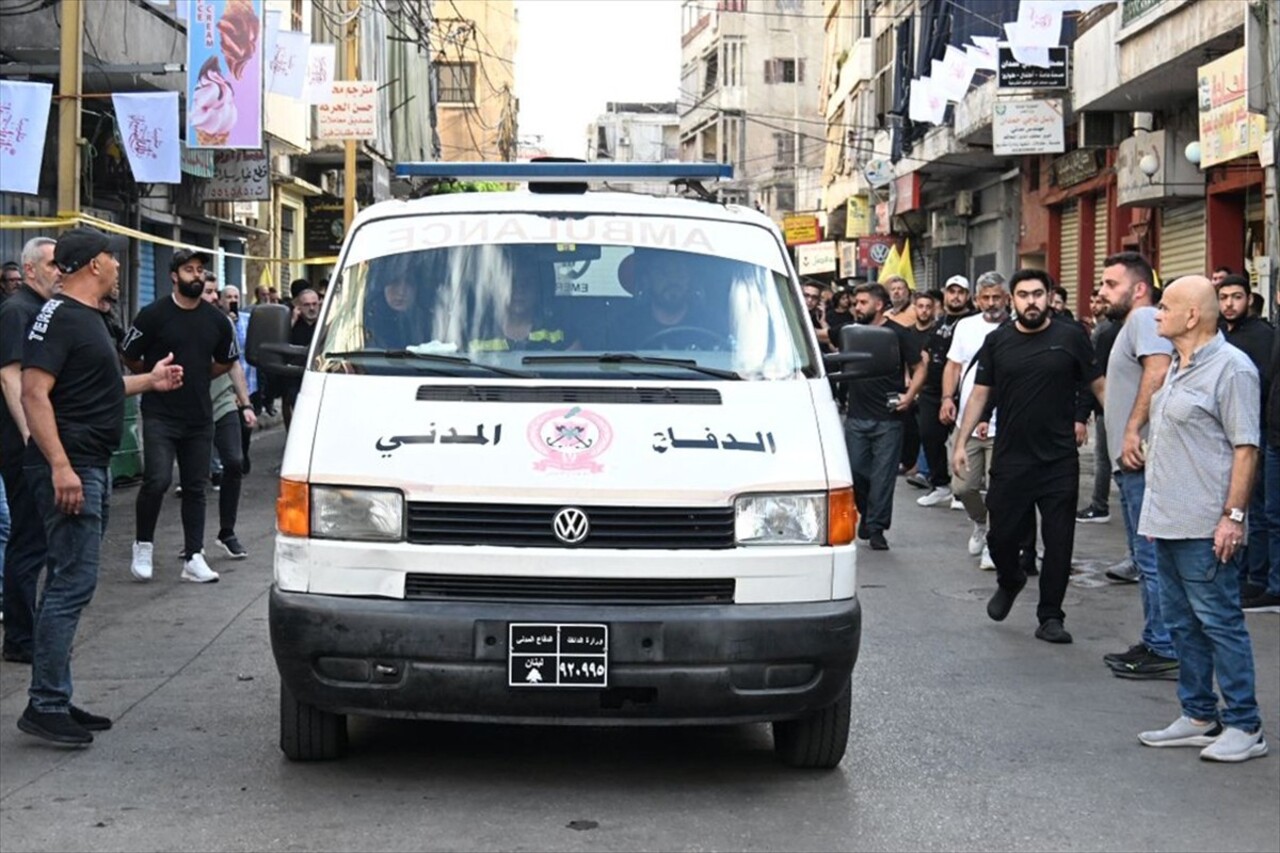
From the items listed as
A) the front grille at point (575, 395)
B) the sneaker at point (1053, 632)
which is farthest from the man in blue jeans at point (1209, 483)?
the sneaker at point (1053, 632)

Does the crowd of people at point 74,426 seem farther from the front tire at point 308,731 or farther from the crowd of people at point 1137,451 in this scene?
the crowd of people at point 1137,451

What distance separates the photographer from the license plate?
6.11 m

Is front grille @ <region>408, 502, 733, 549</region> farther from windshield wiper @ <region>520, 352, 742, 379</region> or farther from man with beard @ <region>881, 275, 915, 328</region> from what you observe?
man with beard @ <region>881, 275, 915, 328</region>

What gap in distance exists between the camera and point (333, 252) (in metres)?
39.7

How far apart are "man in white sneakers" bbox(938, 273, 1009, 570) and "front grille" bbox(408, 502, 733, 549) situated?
20.3 feet

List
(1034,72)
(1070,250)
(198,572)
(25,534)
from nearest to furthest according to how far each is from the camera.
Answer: (25,534), (198,572), (1034,72), (1070,250)

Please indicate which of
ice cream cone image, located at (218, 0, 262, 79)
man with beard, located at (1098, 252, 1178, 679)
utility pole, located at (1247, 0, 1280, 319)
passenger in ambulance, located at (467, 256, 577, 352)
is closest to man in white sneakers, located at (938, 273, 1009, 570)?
utility pole, located at (1247, 0, 1280, 319)

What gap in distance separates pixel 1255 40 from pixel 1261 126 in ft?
3.54

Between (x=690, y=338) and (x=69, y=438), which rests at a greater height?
(x=690, y=338)

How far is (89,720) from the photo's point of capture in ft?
23.9

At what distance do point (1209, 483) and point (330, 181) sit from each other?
34993 mm

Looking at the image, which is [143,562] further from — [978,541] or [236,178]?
[236,178]

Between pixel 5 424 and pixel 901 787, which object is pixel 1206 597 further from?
pixel 5 424

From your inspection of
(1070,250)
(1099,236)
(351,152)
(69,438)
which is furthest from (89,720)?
(351,152)
